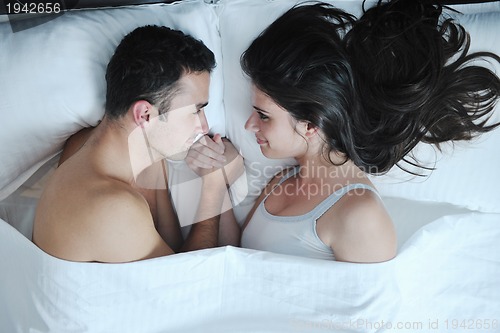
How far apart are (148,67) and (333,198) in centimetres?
45

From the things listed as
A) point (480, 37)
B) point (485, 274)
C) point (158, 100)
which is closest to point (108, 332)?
point (158, 100)

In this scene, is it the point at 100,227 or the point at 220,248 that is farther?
the point at 220,248

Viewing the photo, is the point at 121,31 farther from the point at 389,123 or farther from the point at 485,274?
the point at 485,274

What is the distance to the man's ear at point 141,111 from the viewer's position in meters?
0.94

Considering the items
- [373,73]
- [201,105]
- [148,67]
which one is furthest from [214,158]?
[373,73]

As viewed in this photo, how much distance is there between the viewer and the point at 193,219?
1180mm

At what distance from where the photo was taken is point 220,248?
1029mm

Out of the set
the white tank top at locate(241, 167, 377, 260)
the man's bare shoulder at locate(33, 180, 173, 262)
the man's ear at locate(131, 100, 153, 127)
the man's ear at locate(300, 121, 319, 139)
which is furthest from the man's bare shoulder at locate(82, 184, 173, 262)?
the man's ear at locate(300, 121, 319, 139)

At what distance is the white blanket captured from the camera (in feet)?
3.12

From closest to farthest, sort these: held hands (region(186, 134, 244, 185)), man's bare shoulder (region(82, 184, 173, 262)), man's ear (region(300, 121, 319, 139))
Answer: man's bare shoulder (region(82, 184, 173, 262))
man's ear (region(300, 121, 319, 139))
held hands (region(186, 134, 244, 185))

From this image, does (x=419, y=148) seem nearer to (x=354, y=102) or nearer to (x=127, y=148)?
(x=354, y=102)

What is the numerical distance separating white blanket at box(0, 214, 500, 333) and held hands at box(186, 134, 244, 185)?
0.71 feet

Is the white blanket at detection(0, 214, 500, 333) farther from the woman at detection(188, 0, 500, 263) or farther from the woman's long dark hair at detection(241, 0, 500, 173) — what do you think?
the woman's long dark hair at detection(241, 0, 500, 173)

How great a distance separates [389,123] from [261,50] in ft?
1.01
